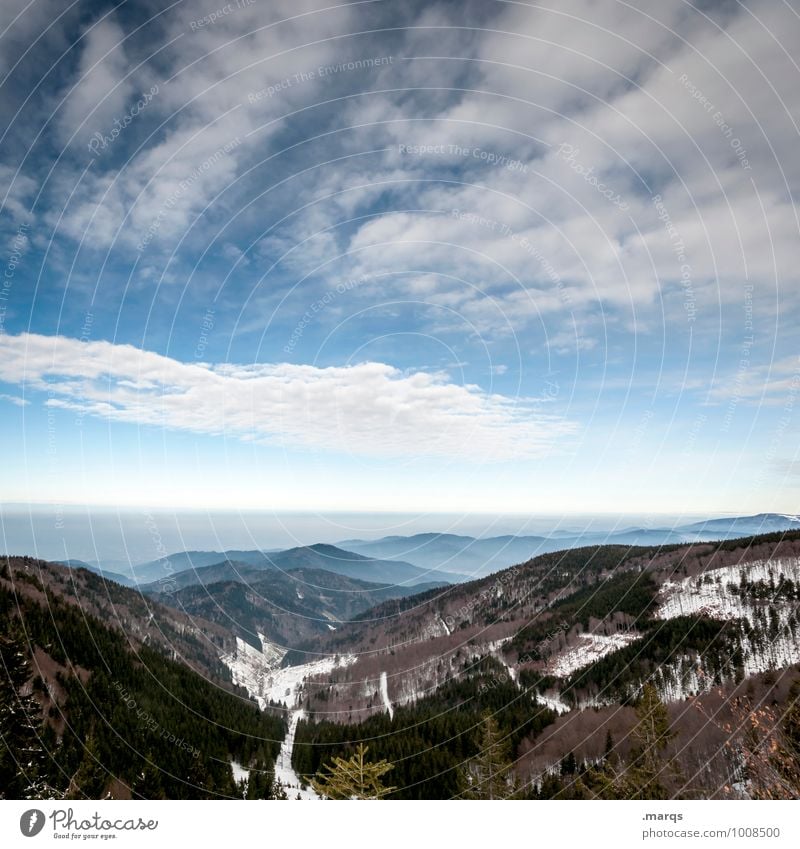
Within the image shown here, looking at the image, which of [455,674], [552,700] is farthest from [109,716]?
[552,700]

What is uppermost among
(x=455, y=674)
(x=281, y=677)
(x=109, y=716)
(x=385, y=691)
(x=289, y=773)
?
(x=109, y=716)

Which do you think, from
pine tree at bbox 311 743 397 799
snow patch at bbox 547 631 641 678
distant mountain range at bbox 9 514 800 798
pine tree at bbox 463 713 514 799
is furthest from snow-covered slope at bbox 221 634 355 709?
pine tree at bbox 311 743 397 799

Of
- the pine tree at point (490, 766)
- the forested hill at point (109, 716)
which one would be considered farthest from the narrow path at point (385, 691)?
the pine tree at point (490, 766)

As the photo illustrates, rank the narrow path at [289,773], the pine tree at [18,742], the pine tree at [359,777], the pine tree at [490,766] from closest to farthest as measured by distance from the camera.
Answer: the pine tree at [359,777], the pine tree at [18,742], the pine tree at [490,766], the narrow path at [289,773]

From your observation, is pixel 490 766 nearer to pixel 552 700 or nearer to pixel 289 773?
pixel 289 773

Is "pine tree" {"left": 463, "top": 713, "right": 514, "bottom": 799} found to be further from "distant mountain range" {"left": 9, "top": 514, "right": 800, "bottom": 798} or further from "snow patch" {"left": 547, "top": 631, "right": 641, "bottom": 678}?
"snow patch" {"left": 547, "top": 631, "right": 641, "bottom": 678}

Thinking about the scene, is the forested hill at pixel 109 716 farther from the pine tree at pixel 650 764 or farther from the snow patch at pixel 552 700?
the snow patch at pixel 552 700
